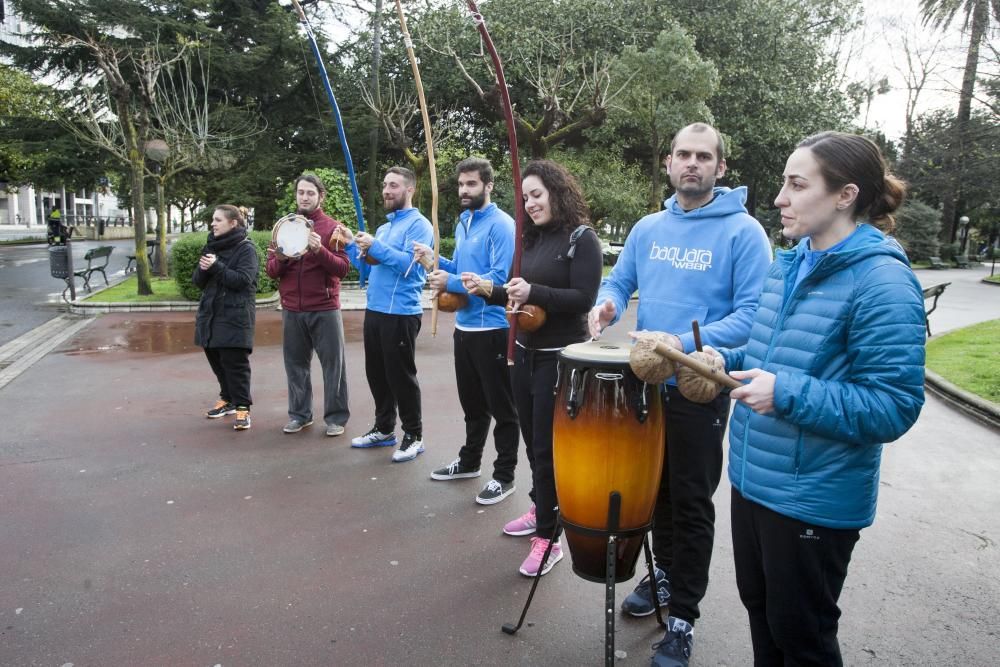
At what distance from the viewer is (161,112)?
17.8 metres

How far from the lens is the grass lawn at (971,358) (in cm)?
822

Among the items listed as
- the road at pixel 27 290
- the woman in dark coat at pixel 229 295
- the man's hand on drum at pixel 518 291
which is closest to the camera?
the man's hand on drum at pixel 518 291

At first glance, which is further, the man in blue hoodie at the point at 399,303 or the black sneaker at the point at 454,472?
the man in blue hoodie at the point at 399,303

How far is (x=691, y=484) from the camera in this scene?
2.95 meters

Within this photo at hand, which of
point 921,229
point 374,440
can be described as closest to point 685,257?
point 374,440

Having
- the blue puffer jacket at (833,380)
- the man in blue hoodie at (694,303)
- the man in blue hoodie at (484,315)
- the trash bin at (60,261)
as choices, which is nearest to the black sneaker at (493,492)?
the man in blue hoodie at (484,315)

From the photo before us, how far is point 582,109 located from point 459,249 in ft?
56.5

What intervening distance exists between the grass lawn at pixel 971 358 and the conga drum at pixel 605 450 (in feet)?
21.6

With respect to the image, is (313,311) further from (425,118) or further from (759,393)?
(759,393)

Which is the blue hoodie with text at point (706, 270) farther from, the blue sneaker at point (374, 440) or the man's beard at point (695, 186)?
the blue sneaker at point (374, 440)

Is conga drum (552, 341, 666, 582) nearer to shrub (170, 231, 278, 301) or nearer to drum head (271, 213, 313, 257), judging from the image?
drum head (271, 213, 313, 257)

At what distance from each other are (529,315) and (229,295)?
11.5 ft

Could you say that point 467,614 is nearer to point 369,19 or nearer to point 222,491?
point 222,491

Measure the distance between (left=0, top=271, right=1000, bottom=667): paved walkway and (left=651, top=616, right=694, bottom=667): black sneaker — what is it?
0.36 feet
